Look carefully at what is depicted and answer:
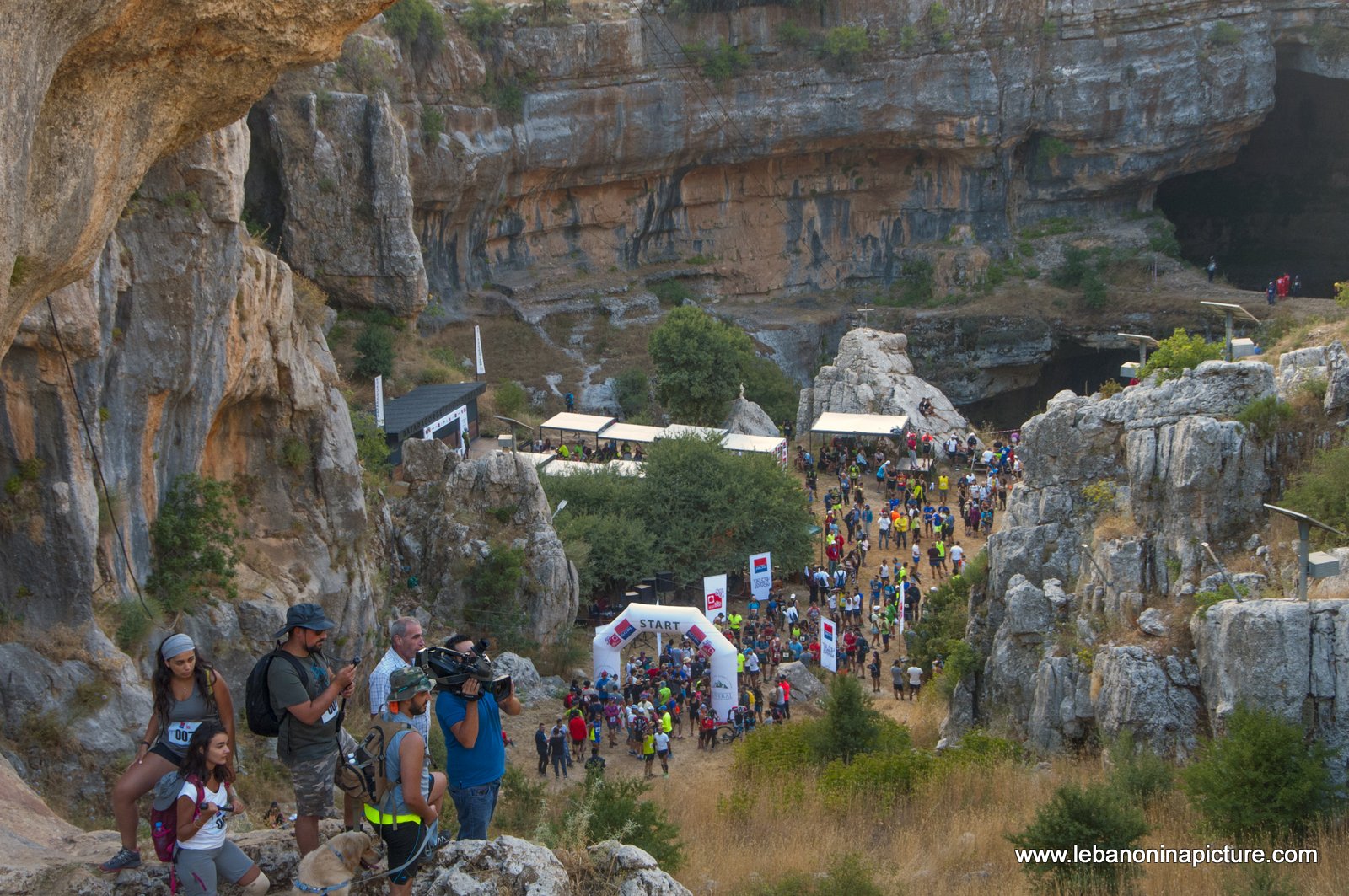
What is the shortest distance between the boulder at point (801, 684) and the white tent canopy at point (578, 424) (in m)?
15.3

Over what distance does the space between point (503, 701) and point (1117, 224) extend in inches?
1979

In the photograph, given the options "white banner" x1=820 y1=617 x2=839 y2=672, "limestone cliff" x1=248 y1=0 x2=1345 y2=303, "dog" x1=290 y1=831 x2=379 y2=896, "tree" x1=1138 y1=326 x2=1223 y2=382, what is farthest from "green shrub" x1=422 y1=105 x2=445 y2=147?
"dog" x1=290 y1=831 x2=379 y2=896

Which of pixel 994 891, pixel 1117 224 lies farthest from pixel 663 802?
pixel 1117 224

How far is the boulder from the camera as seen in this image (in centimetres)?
2183

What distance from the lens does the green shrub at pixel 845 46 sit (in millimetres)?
49344

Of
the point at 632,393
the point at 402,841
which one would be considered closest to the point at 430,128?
the point at 632,393

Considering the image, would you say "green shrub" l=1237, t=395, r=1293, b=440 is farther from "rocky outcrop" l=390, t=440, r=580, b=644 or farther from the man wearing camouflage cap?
the man wearing camouflage cap

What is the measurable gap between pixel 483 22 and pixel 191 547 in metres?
33.9

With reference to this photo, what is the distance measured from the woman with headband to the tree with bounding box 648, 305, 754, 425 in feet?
113

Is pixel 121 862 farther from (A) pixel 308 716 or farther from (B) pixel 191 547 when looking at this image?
(B) pixel 191 547

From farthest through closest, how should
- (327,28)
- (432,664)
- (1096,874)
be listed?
(327,28), (1096,874), (432,664)

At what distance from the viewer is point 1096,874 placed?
9.86 meters

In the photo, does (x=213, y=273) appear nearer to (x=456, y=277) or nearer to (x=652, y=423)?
(x=652, y=423)

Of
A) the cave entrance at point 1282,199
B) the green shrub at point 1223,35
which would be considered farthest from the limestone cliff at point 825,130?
the cave entrance at point 1282,199
